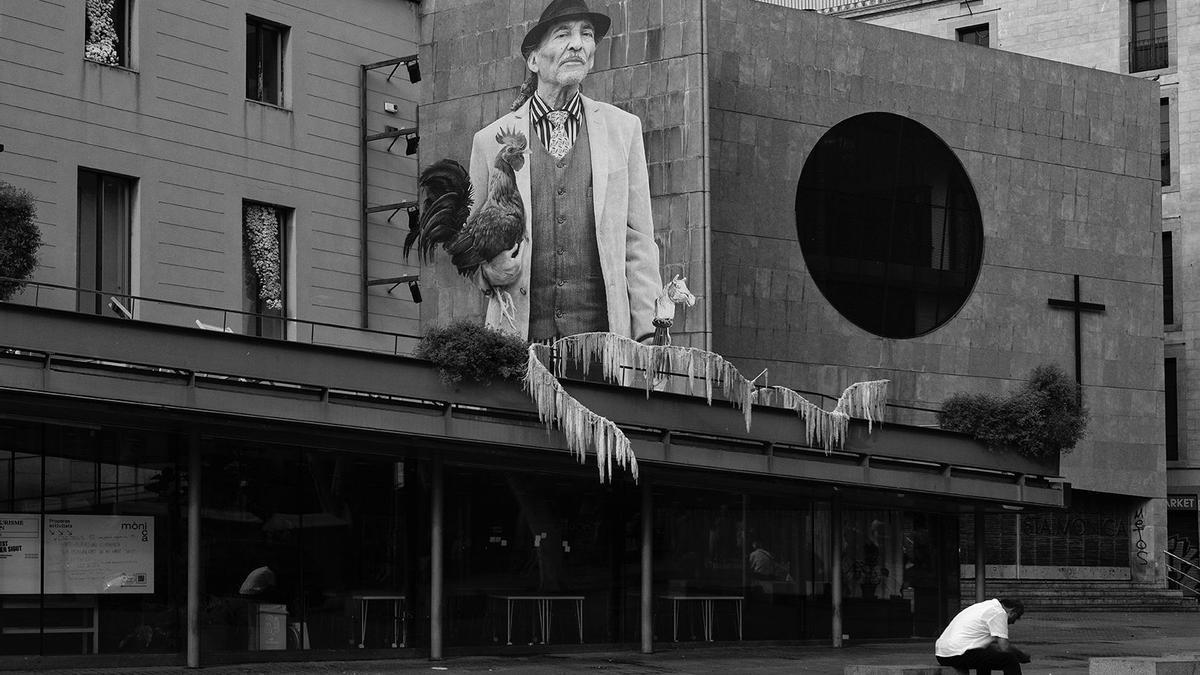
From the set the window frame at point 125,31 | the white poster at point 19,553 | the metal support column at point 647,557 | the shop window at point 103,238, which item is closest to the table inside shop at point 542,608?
the metal support column at point 647,557

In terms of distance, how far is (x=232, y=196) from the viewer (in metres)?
33.6

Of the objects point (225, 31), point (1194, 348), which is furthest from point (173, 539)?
point (1194, 348)

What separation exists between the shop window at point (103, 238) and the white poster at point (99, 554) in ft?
23.0

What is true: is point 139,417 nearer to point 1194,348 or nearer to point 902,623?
point 902,623

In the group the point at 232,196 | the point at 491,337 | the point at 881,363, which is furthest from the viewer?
the point at 881,363

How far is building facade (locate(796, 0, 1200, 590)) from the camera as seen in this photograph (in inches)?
2458

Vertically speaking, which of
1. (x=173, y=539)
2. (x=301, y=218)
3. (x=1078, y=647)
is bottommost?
(x=1078, y=647)

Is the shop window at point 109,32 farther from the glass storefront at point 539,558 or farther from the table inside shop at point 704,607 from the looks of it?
the table inside shop at point 704,607

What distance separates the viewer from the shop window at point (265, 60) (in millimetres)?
34469

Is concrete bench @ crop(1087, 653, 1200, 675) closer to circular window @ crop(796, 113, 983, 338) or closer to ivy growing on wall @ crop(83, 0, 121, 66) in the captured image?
ivy growing on wall @ crop(83, 0, 121, 66)

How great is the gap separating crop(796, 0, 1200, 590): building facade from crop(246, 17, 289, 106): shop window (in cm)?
3695

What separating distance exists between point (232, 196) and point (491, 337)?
9195 mm

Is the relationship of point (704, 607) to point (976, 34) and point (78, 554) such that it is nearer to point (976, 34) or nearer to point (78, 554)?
point (78, 554)

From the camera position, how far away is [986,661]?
65.0 ft
